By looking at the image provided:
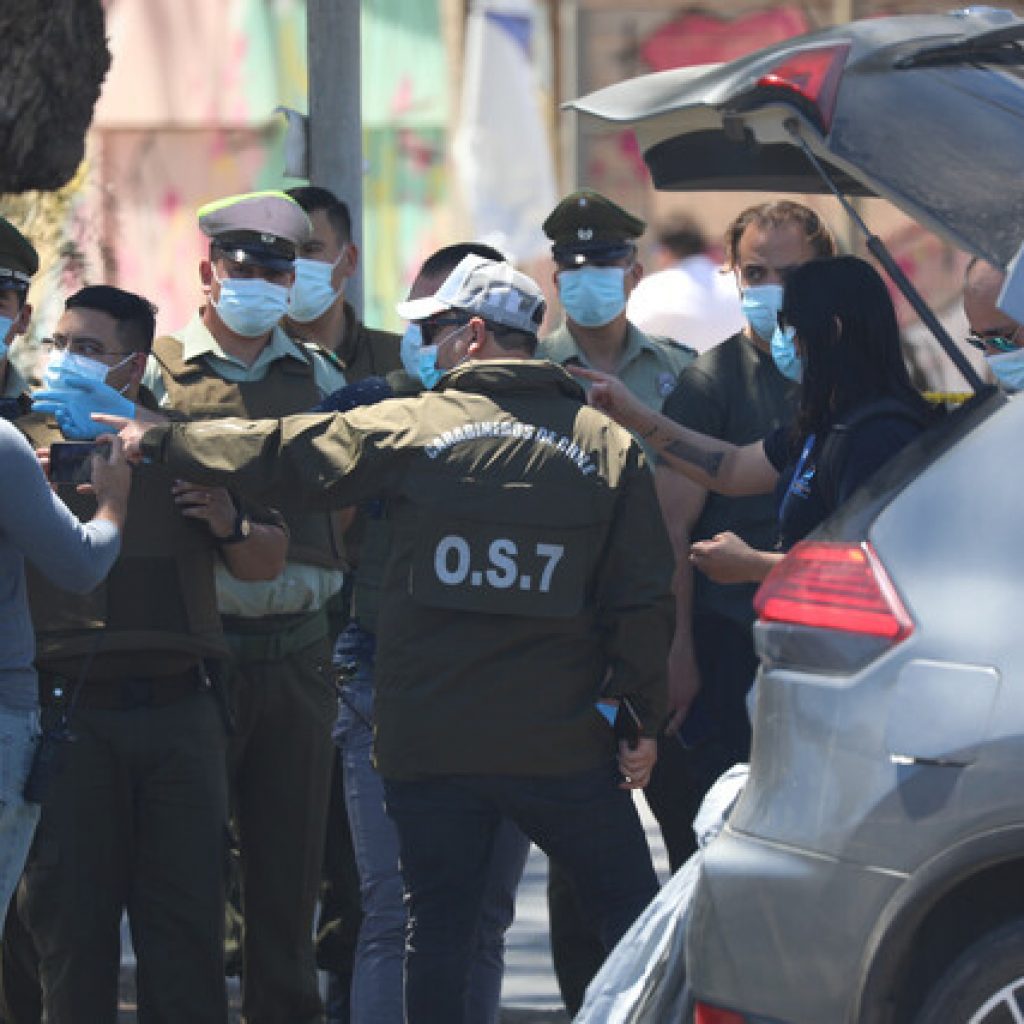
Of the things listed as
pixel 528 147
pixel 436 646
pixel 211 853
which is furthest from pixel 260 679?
pixel 528 147

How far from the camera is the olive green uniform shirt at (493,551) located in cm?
530

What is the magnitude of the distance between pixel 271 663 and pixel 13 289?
124cm

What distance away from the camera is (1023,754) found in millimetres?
4125

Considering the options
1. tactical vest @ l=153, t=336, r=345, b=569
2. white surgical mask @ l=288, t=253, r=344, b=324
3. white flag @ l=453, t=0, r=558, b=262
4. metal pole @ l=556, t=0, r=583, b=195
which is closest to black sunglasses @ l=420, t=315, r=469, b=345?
tactical vest @ l=153, t=336, r=345, b=569

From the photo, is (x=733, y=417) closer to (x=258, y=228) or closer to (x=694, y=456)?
(x=694, y=456)

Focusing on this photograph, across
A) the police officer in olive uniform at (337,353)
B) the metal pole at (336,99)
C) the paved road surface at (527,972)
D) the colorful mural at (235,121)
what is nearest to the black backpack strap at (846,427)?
the police officer in olive uniform at (337,353)

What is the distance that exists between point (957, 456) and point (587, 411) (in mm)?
1272

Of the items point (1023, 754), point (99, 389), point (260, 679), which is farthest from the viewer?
point (260, 679)

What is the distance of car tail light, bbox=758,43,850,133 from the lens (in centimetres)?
454

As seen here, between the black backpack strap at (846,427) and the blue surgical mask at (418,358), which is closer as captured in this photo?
the black backpack strap at (846,427)

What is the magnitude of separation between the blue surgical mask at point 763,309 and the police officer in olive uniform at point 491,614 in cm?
144

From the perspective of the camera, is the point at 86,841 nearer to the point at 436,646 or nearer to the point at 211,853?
the point at 211,853

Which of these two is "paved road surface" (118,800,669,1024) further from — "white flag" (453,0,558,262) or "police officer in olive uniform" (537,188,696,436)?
"white flag" (453,0,558,262)

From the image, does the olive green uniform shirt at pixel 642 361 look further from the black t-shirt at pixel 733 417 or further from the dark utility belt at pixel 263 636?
the dark utility belt at pixel 263 636
